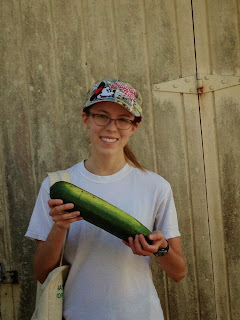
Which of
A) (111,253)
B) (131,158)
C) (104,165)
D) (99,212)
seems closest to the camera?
(99,212)

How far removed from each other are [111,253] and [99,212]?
0.97ft

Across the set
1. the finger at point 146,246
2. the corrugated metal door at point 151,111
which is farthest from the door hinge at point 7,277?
the finger at point 146,246

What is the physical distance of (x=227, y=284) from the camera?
3857 millimetres

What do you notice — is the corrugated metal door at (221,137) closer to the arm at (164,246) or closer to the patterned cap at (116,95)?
the arm at (164,246)

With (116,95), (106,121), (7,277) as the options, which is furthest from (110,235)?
(7,277)

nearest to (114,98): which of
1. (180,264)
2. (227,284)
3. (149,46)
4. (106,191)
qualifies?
(106,191)

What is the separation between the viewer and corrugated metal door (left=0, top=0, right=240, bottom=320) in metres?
3.58

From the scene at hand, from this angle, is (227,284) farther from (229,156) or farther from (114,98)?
(114,98)

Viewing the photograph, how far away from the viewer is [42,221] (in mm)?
2701

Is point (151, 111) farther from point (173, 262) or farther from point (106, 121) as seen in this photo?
point (173, 262)

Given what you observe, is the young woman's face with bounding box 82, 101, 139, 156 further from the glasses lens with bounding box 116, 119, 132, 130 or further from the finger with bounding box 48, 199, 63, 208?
the finger with bounding box 48, 199, 63, 208

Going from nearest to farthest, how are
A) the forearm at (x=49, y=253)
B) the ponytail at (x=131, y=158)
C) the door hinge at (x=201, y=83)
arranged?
the forearm at (x=49, y=253) → the ponytail at (x=131, y=158) → the door hinge at (x=201, y=83)

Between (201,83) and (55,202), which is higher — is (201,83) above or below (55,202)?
above

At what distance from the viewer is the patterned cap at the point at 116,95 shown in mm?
2674
